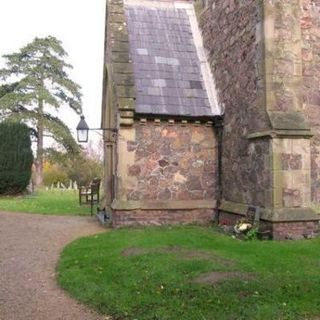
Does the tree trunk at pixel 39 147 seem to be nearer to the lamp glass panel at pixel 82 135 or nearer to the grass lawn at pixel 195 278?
the lamp glass panel at pixel 82 135

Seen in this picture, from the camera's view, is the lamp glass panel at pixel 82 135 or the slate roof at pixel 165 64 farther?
the lamp glass panel at pixel 82 135

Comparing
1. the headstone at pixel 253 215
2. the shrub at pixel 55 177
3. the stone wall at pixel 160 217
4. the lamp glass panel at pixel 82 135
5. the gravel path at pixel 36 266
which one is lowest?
the gravel path at pixel 36 266

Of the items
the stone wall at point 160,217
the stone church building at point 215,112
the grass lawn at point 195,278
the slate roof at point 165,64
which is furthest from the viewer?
the slate roof at point 165,64

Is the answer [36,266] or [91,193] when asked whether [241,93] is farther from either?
[91,193]

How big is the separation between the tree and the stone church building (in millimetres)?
21655

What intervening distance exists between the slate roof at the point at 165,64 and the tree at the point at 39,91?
2208 centimetres

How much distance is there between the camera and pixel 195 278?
23.0ft

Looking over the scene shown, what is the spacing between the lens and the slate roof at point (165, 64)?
1315 cm

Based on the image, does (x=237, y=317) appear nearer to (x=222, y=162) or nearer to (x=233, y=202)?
(x=233, y=202)

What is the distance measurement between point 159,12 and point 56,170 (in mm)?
30539

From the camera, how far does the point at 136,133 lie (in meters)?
12.9

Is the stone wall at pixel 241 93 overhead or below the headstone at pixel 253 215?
overhead

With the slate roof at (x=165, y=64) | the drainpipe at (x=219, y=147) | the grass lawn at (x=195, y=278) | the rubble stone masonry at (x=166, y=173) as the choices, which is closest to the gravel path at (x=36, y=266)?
the grass lawn at (x=195, y=278)

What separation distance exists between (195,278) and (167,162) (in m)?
6.35
